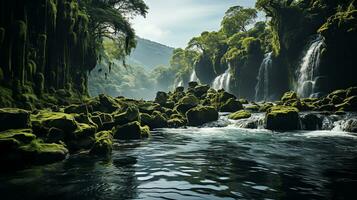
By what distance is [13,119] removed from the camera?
14844 millimetres

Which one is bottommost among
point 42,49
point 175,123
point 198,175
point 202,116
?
point 198,175

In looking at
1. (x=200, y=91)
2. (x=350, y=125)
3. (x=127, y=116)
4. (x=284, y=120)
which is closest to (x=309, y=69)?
(x=200, y=91)

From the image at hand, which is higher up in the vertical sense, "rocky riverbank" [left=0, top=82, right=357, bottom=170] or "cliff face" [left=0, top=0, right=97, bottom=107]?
"cliff face" [left=0, top=0, right=97, bottom=107]

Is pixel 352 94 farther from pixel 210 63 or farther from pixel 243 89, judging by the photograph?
pixel 210 63

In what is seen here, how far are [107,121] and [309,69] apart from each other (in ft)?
104

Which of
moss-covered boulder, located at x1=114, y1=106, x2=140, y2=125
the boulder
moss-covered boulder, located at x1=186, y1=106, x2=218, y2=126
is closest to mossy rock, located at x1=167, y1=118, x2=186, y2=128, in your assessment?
moss-covered boulder, located at x1=186, y1=106, x2=218, y2=126

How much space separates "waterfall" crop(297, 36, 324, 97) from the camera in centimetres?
4462

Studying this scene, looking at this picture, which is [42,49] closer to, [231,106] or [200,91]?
[231,106]

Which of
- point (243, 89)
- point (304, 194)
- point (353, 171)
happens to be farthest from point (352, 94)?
point (243, 89)

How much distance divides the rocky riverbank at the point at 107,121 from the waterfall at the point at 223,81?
28.7m

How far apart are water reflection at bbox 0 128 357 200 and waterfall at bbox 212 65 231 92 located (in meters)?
58.5

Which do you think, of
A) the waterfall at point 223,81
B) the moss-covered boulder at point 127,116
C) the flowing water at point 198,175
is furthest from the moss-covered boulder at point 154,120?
the waterfall at point 223,81

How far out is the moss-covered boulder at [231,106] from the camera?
4022 centimetres

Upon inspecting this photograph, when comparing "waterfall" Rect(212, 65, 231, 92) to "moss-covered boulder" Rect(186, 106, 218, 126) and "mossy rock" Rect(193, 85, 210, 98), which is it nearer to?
"mossy rock" Rect(193, 85, 210, 98)
